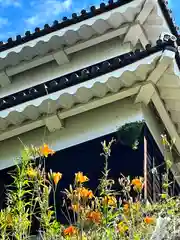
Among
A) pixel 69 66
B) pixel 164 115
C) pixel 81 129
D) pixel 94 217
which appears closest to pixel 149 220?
pixel 94 217

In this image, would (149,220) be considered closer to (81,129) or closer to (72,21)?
(81,129)

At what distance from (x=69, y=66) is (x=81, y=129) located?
205 cm

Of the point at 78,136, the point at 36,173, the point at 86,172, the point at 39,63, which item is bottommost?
the point at 36,173

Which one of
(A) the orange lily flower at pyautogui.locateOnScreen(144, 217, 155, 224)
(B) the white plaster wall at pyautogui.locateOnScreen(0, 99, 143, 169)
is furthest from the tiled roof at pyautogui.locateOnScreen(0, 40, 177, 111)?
(A) the orange lily flower at pyautogui.locateOnScreen(144, 217, 155, 224)

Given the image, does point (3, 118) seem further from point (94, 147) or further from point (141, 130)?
point (141, 130)

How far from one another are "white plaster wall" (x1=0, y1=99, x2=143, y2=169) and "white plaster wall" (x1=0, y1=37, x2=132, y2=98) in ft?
5.54

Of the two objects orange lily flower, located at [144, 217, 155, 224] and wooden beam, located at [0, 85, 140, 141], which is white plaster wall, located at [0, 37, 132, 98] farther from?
orange lily flower, located at [144, 217, 155, 224]

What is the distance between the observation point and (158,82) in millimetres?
7953

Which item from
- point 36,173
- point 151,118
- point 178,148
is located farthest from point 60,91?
point 36,173

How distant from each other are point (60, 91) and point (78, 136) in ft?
2.47

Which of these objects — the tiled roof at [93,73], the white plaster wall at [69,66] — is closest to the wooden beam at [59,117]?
the tiled roof at [93,73]

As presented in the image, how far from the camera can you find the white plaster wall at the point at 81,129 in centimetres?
814

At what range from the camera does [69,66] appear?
10078 millimetres

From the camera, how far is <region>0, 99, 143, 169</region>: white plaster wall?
8141 millimetres
